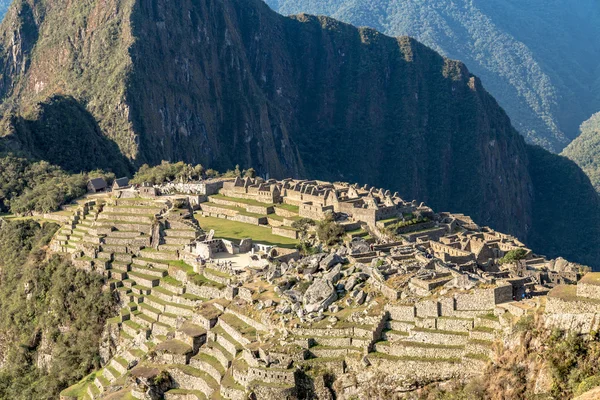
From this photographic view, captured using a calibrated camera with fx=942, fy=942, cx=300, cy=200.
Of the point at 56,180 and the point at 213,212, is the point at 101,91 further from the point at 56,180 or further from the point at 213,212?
the point at 213,212

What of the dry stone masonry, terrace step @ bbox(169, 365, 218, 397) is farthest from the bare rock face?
terrace step @ bbox(169, 365, 218, 397)

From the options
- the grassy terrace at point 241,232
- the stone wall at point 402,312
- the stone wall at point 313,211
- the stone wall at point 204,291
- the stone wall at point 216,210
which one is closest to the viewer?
the stone wall at point 402,312

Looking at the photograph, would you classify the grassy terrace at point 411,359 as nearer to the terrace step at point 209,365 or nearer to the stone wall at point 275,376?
the stone wall at point 275,376

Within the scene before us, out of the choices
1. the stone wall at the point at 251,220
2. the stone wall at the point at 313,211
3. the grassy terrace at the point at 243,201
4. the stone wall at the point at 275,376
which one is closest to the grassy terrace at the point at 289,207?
the grassy terrace at the point at 243,201

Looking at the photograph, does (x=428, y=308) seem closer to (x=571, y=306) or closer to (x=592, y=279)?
(x=571, y=306)

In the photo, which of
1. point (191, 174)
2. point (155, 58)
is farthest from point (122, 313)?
point (155, 58)

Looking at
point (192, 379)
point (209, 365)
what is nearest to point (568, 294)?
point (209, 365)
